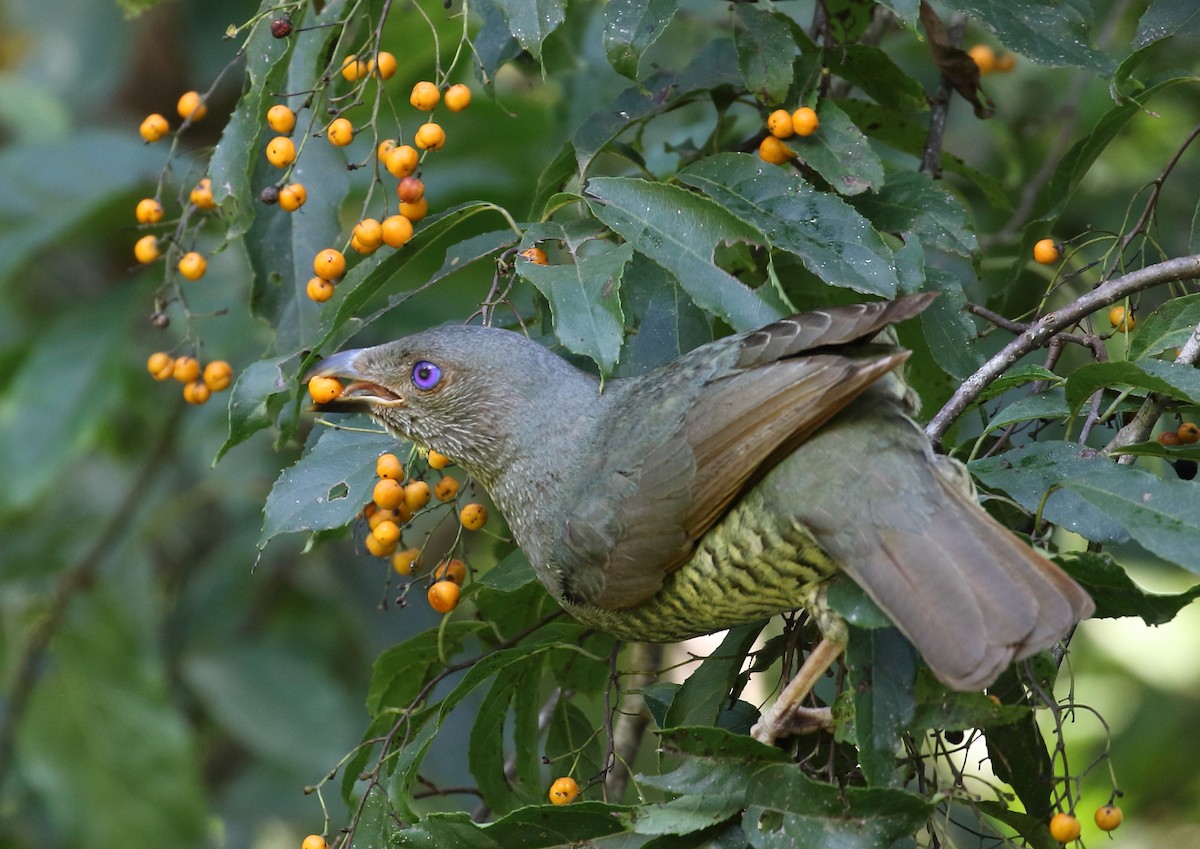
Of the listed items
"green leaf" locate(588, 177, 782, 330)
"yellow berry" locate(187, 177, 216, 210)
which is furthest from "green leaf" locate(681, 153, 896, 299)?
"yellow berry" locate(187, 177, 216, 210)

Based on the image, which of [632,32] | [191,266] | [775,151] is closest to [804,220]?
[775,151]

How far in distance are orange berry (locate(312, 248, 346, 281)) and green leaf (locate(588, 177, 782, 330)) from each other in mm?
685

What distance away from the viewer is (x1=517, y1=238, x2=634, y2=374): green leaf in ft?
9.35

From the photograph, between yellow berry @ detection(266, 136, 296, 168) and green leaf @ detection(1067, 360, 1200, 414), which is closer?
green leaf @ detection(1067, 360, 1200, 414)

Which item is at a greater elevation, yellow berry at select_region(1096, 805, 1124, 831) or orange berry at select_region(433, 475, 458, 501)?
orange berry at select_region(433, 475, 458, 501)

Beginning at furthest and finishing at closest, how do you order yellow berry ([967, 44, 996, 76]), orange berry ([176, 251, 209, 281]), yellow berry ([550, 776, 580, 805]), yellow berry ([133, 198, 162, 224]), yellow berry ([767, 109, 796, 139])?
1. yellow berry ([967, 44, 996, 76])
2. yellow berry ([133, 198, 162, 224])
3. orange berry ([176, 251, 209, 281])
4. yellow berry ([767, 109, 796, 139])
5. yellow berry ([550, 776, 580, 805])

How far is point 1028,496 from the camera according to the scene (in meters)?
2.82

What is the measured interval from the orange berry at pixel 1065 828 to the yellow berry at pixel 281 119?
2408mm

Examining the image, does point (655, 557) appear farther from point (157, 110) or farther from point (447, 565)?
point (157, 110)

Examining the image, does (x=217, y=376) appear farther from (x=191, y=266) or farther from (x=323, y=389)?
(x=323, y=389)

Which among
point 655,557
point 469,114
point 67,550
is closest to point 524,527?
point 655,557

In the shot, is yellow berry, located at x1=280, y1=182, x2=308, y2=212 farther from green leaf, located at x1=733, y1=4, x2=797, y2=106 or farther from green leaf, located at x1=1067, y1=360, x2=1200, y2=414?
green leaf, located at x1=1067, y1=360, x2=1200, y2=414

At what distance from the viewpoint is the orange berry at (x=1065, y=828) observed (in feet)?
8.68

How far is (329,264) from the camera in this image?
10.9 ft
